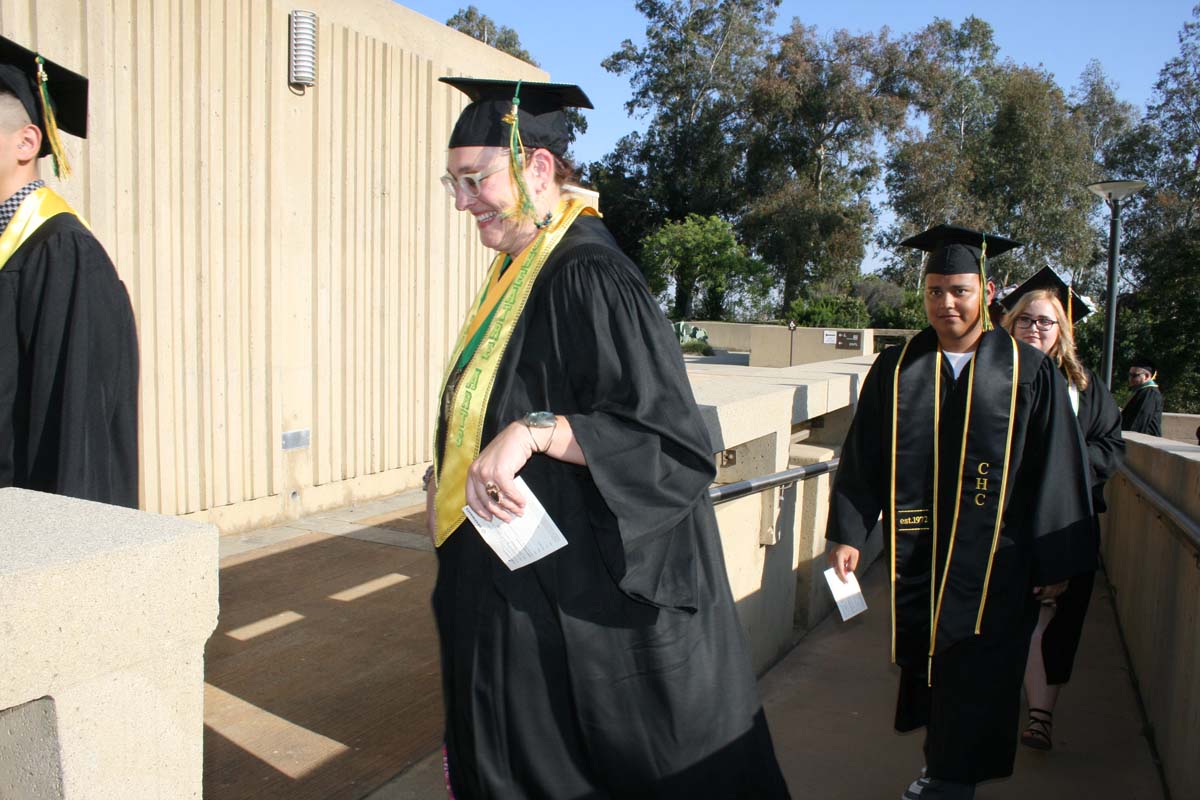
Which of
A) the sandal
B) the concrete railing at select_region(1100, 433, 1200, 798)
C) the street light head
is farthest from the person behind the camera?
the street light head

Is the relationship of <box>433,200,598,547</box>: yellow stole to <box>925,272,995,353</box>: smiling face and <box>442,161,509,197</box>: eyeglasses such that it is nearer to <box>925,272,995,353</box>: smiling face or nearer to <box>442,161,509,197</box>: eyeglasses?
<box>442,161,509,197</box>: eyeglasses

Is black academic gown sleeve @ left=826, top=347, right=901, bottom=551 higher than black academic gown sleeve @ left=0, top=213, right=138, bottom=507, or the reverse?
black academic gown sleeve @ left=0, top=213, right=138, bottom=507

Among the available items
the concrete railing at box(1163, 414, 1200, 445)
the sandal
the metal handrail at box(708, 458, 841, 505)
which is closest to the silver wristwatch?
the metal handrail at box(708, 458, 841, 505)

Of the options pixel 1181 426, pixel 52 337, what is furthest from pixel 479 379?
pixel 1181 426

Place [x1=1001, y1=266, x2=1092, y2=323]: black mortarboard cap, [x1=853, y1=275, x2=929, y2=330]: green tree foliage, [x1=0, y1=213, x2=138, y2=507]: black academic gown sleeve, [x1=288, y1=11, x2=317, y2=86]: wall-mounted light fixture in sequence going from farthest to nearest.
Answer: [x1=853, y1=275, x2=929, y2=330]: green tree foliage < [x1=288, y1=11, x2=317, y2=86]: wall-mounted light fixture < [x1=1001, y1=266, x2=1092, y2=323]: black mortarboard cap < [x1=0, y1=213, x2=138, y2=507]: black academic gown sleeve

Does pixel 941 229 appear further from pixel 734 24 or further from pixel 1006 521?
pixel 734 24

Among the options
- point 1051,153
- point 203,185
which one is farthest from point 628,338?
point 1051,153

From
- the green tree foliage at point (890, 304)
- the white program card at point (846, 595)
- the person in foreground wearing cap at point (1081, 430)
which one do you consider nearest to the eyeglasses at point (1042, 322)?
the person in foreground wearing cap at point (1081, 430)

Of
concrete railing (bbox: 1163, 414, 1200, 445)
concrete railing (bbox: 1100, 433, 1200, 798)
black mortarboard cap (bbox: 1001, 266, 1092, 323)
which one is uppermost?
black mortarboard cap (bbox: 1001, 266, 1092, 323)

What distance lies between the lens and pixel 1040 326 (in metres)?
4.26

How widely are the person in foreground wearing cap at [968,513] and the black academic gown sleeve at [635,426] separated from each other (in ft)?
5.20

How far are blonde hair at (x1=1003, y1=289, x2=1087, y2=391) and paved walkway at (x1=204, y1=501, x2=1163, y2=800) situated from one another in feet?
4.76

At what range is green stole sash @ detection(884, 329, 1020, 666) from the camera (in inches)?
123

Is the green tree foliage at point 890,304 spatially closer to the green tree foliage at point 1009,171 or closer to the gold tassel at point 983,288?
the green tree foliage at point 1009,171
